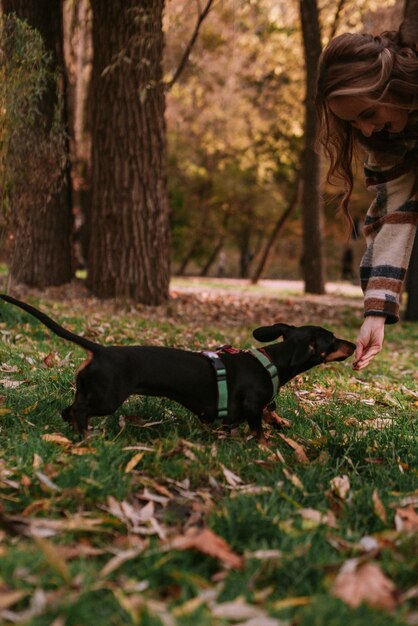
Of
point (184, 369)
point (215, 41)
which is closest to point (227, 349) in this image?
point (184, 369)

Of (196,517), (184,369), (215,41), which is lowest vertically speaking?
(196,517)

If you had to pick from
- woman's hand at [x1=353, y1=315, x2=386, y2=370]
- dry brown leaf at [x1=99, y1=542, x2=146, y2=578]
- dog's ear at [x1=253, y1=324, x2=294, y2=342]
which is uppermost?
woman's hand at [x1=353, y1=315, x2=386, y2=370]

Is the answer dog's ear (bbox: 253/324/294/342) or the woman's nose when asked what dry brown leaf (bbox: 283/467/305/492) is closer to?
dog's ear (bbox: 253/324/294/342)

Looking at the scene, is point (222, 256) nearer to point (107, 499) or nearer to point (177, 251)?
point (177, 251)

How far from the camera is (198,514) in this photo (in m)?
2.43

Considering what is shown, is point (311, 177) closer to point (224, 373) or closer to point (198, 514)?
point (224, 373)

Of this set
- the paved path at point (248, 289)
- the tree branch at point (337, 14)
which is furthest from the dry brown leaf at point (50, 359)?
the tree branch at point (337, 14)

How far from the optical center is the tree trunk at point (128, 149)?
8.04 meters

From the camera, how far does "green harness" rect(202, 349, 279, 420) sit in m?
3.27

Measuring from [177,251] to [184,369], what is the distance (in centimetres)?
2400

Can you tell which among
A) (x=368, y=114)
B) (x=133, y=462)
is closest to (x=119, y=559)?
(x=133, y=462)

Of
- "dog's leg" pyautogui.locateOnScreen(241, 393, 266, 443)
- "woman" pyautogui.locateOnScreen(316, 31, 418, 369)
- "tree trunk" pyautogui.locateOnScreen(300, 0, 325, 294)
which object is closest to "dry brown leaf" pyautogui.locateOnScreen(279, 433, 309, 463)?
"dog's leg" pyautogui.locateOnScreen(241, 393, 266, 443)

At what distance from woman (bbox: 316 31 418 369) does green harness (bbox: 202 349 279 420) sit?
0.50 meters

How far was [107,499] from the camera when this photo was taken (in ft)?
7.95
